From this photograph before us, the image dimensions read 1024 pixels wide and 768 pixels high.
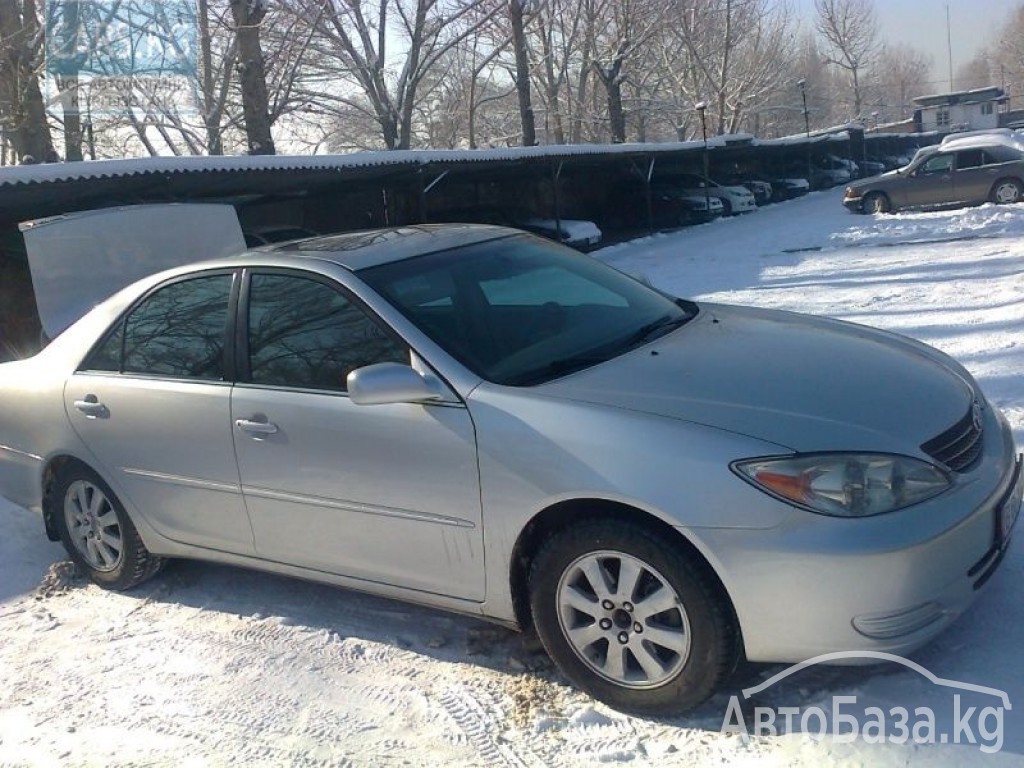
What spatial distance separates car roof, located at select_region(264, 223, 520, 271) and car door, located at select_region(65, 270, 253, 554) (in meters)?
0.42

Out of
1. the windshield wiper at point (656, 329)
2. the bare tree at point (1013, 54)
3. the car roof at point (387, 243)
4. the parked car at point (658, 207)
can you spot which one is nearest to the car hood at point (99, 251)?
the car roof at point (387, 243)

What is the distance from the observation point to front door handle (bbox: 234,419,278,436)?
12.7ft

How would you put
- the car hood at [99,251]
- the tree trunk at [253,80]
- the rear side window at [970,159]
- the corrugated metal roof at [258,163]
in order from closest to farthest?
the car hood at [99,251]
the corrugated metal roof at [258,163]
the rear side window at [970,159]
the tree trunk at [253,80]

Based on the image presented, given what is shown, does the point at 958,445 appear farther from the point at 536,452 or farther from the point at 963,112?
the point at 963,112

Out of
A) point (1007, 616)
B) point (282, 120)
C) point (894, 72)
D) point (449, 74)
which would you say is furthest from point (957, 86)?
point (1007, 616)

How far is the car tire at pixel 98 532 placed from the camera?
15.1 ft

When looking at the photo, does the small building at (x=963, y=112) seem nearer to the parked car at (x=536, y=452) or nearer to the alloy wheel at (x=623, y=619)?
the parked car at (x=536, y=452)

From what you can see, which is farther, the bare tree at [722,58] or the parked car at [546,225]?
the bare tree at [722,58]

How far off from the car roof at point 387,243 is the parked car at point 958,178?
59.4 feet

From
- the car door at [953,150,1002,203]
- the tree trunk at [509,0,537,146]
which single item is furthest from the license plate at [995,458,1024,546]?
the tree trunk at [509,0,537,146]

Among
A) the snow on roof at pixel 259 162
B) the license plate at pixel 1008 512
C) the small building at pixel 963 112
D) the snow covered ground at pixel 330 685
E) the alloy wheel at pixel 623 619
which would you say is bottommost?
the snow covered ground at pixel 330 685

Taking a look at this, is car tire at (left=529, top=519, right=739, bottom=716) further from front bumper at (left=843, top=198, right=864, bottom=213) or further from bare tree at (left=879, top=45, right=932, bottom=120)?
bare tree at (left=879, top=45, right=932, bottom=120)

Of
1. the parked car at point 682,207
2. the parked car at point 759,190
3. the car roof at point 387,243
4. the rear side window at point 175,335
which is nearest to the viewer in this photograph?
the car roof at point 387,243

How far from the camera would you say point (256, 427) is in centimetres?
391
